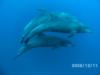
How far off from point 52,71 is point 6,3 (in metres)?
0.52

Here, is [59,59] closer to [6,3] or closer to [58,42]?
[58,42]

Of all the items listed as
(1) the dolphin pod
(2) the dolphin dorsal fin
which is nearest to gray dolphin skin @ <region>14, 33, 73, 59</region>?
(1) the dolphin pod

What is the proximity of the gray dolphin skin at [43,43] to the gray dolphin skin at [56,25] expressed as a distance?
37 millimetres

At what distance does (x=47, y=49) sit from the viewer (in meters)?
1.86

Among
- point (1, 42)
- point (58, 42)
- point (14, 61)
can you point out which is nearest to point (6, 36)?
point (1, 42)

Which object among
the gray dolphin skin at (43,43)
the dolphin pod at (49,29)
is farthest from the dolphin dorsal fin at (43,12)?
the gray dolphin skin at (43,43)

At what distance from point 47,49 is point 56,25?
0.16 m

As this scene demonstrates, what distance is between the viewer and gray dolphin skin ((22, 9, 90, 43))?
1820mm

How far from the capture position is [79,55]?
1857 millimetres

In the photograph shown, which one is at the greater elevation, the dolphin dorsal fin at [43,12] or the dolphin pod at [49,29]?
the dolphin dorsal fin at [43,12]

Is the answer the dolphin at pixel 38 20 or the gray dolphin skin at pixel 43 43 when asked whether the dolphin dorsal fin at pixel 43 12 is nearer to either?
the dolphin at pixel 38 20

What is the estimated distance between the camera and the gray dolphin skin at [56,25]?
1.82 metres

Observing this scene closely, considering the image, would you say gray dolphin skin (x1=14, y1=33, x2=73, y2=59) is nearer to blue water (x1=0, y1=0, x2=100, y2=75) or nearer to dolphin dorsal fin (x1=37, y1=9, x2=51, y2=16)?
blue water (x1=0, y1=0, x2=100, y2=75)

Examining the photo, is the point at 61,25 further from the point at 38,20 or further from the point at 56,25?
the point at 38,20
